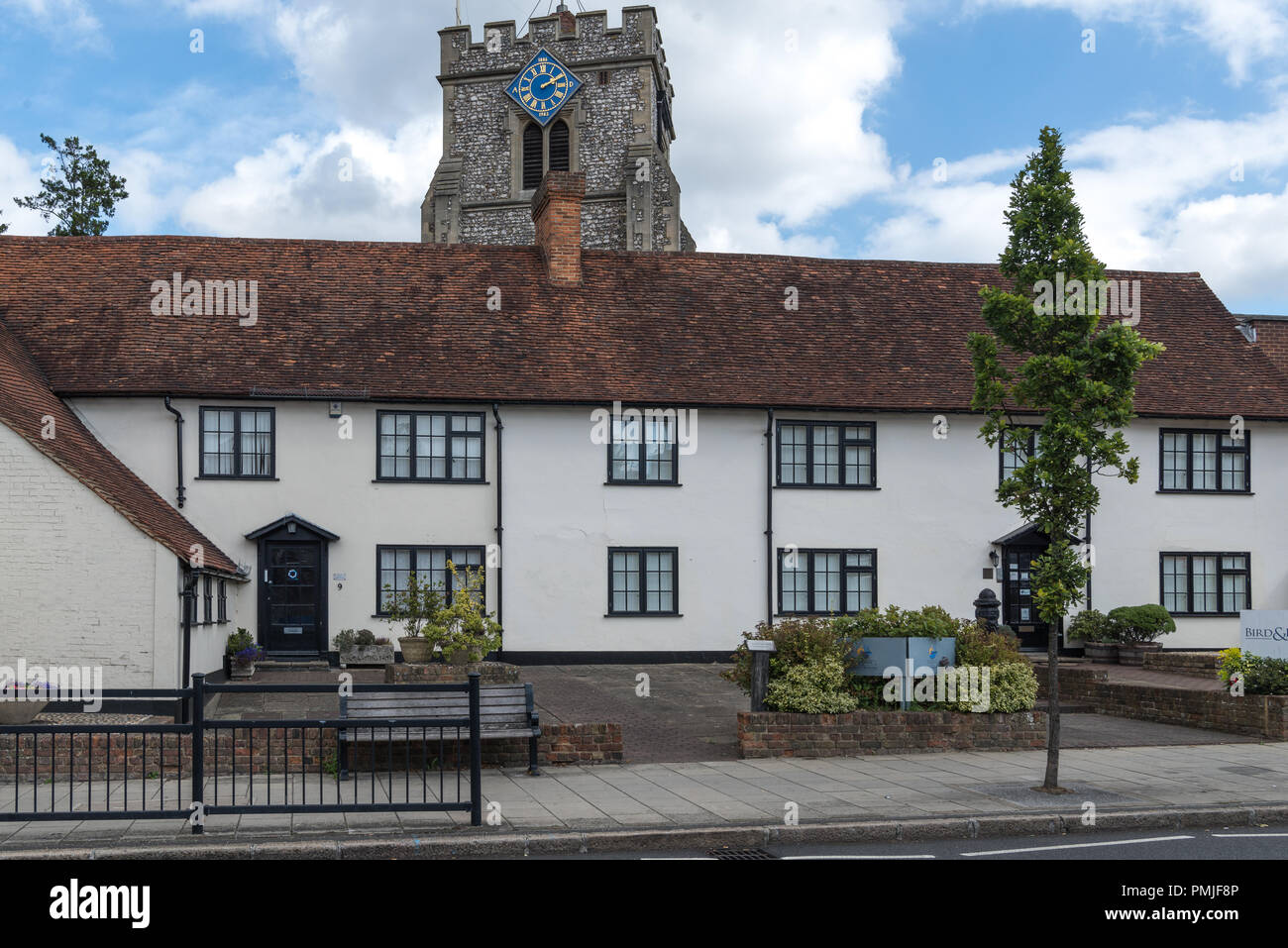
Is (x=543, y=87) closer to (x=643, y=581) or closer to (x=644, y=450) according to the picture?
(x=644, y=450)

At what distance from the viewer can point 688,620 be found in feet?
86.2

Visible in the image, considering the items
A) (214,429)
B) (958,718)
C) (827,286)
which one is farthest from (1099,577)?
(214,429)

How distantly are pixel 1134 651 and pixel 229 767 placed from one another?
63.1 ft

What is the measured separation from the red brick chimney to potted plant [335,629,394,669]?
920cm

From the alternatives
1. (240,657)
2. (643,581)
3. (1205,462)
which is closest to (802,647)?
(643,581)

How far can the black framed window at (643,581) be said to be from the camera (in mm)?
26141

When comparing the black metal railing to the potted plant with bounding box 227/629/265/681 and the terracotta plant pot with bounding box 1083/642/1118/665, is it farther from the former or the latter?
the terracotta plant pot with bounding box 1083/642/1118/665

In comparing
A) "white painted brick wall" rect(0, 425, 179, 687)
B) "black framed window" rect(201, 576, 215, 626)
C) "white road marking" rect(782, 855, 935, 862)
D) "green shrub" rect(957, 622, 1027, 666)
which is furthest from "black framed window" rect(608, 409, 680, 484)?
"white road marking" rect(782, 855, 935, 862)

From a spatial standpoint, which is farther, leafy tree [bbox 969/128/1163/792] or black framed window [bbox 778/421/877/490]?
black framed window [bbox 778/421/877/490]

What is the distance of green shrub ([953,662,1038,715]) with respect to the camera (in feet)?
51.1

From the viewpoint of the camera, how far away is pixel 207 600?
2084cm

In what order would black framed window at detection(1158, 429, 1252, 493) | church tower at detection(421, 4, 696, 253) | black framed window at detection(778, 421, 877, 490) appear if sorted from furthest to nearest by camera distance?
church tower at detection(421, 4, 696, 253) < black framed window at detection(1158, 429, 1252, 493) < black framed window at detection(778, 421, 877, 490)
